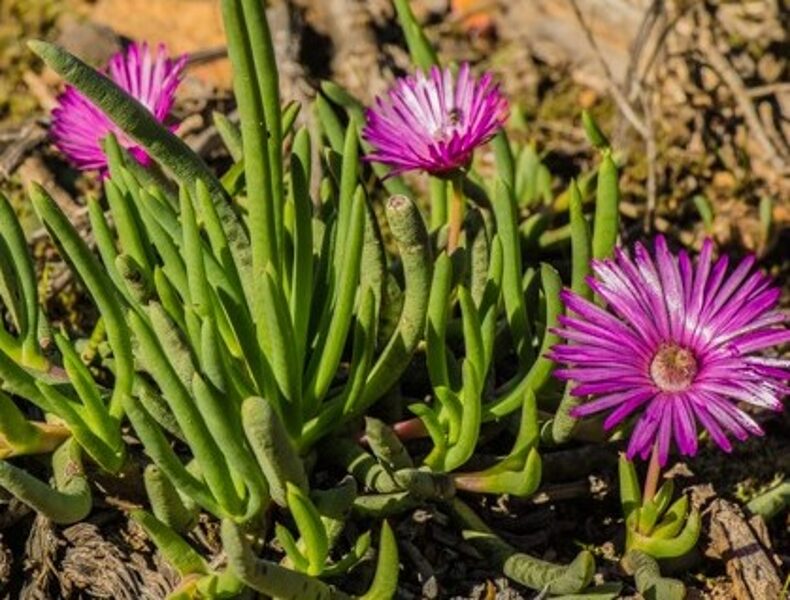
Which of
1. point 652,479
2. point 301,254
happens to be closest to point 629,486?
point 652,479

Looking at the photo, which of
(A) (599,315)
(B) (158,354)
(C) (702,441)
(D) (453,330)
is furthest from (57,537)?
(C) (702,441)

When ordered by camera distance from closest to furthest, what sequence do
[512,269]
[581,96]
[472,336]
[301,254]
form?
1. [472,336]
2. [301,254]
3. [512,269]
4. [581,96]

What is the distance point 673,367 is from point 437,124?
2.10 feet

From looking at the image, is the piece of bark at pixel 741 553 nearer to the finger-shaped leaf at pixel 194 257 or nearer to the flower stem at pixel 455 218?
the flower stem at pixel 455 218

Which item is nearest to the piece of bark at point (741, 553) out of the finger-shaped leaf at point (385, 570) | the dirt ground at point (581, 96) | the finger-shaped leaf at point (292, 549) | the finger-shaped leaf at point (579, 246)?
the dirt ground at point (581, 96)

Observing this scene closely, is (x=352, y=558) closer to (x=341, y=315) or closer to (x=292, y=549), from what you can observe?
(x=292, y=549)

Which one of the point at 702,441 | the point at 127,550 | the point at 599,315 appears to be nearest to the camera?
the point at 599,315

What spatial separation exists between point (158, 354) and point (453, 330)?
0.65 meters

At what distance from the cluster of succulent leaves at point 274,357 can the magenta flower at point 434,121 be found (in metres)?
0.09

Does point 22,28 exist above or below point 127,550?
above

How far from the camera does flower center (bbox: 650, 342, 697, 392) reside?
196 cm

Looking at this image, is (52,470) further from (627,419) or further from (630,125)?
(630,125)

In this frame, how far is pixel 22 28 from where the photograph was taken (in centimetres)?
362

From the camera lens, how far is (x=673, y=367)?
197 cm
